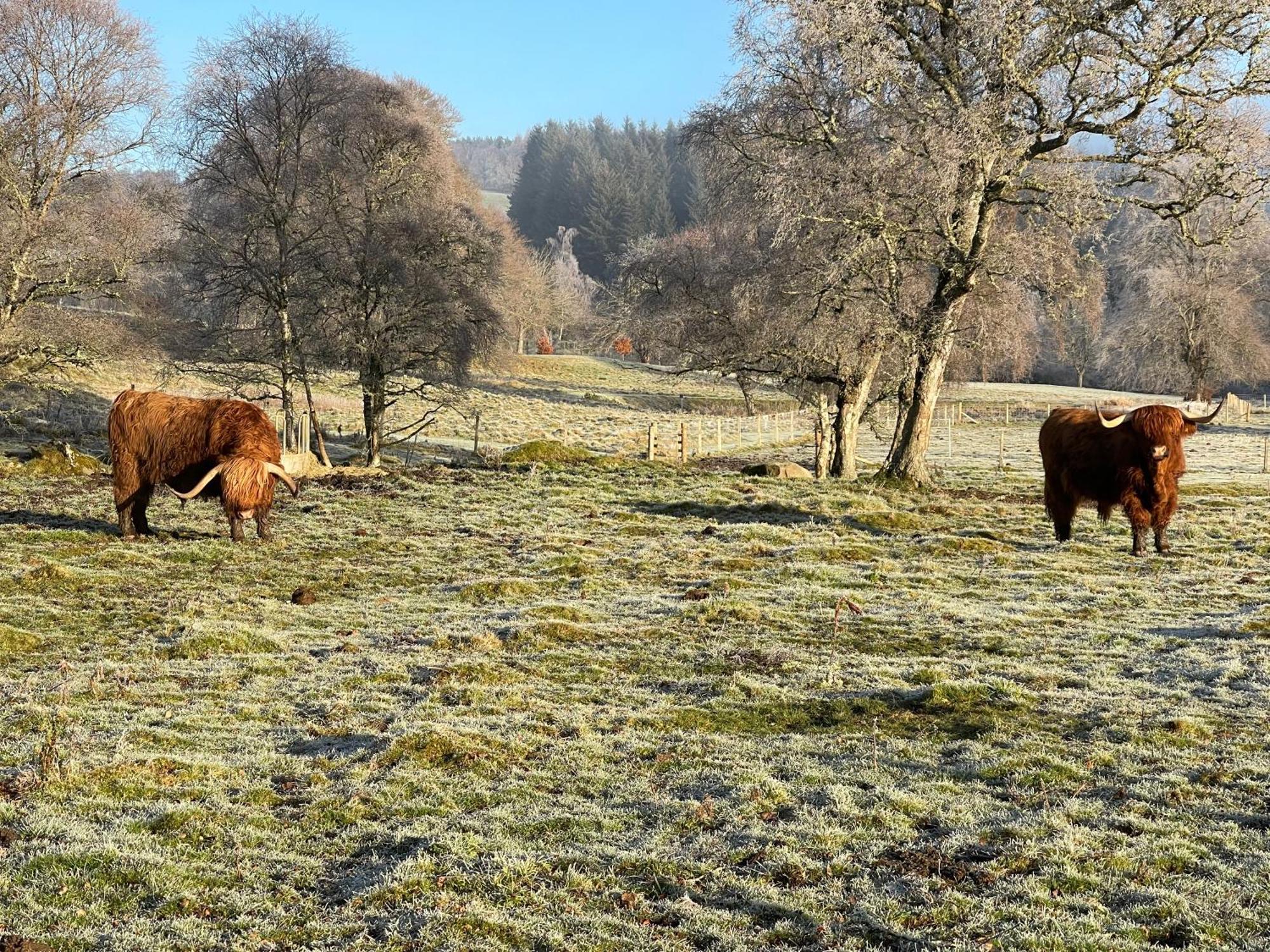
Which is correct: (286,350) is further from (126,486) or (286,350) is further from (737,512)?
(737,512)

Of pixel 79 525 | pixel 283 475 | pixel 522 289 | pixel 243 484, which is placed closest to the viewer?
pixel 243 484

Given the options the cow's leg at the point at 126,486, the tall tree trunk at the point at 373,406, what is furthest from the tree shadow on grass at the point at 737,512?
the tall tree trunk at the point at 373,406

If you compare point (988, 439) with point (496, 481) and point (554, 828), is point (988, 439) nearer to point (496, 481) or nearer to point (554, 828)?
→ point (496, 481)

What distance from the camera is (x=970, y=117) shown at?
829 inches

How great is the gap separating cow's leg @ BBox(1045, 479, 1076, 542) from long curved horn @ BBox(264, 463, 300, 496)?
13226mm

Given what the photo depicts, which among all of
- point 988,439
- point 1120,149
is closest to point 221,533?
point 1120,149

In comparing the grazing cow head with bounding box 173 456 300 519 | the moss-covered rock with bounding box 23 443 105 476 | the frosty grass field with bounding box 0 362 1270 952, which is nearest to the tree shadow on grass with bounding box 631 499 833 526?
the frosty grass field with bounding box 0 362 1270 952

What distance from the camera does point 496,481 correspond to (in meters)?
27.9

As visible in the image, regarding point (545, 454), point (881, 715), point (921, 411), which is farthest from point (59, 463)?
point (881, 715)

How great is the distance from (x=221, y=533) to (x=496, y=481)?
9.44 meters

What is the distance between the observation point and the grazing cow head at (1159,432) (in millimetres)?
17312

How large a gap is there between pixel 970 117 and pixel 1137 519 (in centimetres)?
856

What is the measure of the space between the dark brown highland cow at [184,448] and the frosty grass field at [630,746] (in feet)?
2.79

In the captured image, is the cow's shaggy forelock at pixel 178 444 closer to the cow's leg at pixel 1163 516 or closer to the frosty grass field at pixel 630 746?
the frosty grass field at pixel 630 746
